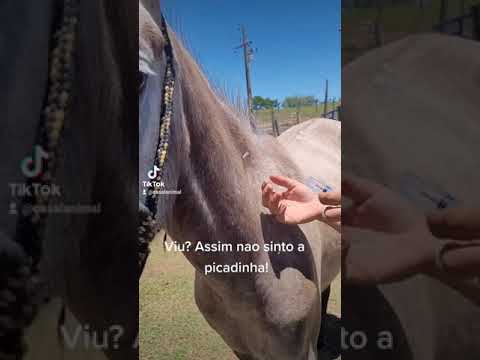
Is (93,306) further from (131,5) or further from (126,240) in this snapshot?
(131,5)

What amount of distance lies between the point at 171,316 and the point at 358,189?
722 mm

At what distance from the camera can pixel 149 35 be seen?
1.29 meters

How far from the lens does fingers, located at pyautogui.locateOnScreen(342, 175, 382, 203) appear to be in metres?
1.44

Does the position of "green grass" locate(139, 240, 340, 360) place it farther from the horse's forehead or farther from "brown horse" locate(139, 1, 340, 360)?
the horse's forehead

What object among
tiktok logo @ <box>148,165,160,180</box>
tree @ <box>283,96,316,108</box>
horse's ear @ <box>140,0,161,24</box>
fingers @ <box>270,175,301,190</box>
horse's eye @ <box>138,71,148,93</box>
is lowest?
fingers @ <box>270,175,301,190</box>

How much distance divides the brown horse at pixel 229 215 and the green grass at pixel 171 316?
0.04m

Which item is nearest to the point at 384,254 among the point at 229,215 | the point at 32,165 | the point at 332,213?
the point at 332,213

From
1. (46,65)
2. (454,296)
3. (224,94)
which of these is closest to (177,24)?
(224,94)

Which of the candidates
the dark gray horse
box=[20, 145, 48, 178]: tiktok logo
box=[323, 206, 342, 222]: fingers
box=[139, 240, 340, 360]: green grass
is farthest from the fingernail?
box=[20, 145, 48, 178]: tiktok logo

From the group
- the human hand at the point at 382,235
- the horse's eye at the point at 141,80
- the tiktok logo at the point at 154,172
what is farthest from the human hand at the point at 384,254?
the horse's eye at the point at 141,80

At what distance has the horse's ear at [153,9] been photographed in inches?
51.5

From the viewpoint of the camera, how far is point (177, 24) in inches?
53.7

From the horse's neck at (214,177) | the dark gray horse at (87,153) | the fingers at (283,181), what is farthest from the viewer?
the fingers at (283,181)

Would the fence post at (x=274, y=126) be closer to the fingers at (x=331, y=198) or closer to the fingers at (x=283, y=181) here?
the fingers at (x=283, y=181)
